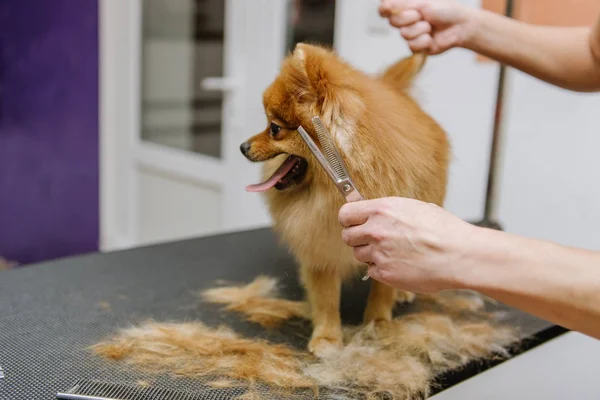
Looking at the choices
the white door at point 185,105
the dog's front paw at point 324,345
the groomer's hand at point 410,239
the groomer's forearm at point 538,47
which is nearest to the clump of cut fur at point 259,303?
the dog's front paw at point 324,345

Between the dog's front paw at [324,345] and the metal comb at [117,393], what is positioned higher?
the metal comb at [117,393]

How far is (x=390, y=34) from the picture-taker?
1954mm

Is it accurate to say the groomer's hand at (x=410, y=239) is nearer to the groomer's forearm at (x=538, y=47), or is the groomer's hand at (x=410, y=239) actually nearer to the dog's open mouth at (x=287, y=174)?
the dog's open mouth at (x=287, y=174)

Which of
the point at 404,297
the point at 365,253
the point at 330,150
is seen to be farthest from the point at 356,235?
the point at 404,297

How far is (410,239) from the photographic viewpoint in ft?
2.44

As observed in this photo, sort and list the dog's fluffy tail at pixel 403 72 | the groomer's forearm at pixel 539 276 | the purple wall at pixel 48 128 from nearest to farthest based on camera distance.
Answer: the groomer's forearm at pixel 539 276
the dog's fluffy tail at pixel 403 72
the purple wall at pixel 48 128

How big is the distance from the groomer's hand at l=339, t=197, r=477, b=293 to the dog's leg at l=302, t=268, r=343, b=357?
271mm

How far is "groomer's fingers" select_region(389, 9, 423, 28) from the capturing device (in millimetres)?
1253

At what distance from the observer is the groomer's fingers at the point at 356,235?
77 cm

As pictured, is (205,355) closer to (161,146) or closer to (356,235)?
(356,235)

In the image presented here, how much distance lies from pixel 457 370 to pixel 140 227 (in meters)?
2.46

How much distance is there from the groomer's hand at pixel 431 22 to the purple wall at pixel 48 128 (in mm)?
2159

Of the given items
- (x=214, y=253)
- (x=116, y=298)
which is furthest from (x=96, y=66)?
(x=116, y=298)

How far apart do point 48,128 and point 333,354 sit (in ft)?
8.60
